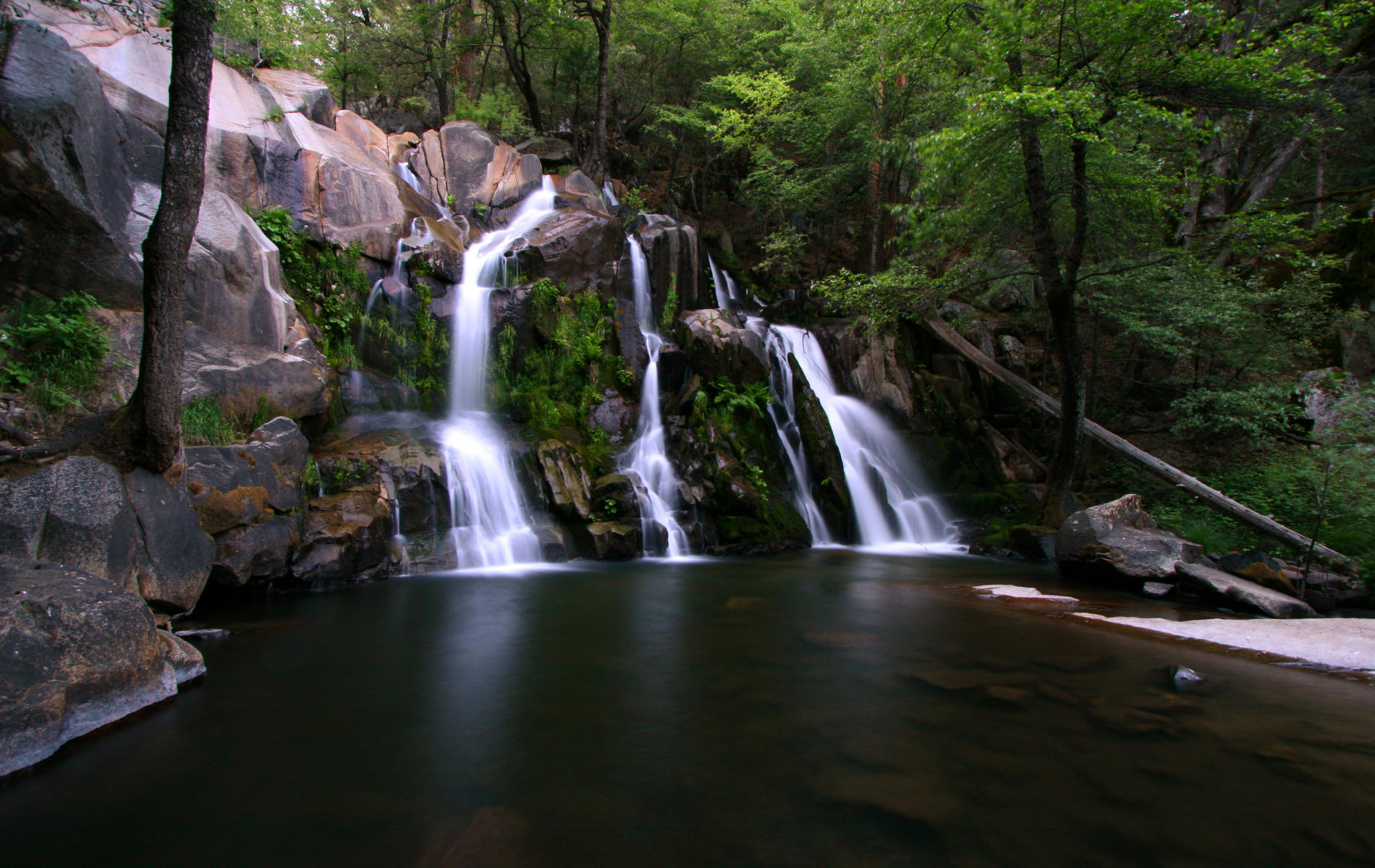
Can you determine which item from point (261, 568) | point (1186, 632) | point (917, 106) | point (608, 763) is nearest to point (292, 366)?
point (261, 568)

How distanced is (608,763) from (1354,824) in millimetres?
3784

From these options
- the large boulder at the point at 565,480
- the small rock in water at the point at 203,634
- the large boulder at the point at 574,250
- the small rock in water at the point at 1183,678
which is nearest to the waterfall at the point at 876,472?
the large boulder at the point at 574,250

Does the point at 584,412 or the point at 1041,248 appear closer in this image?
the point at 1041,248

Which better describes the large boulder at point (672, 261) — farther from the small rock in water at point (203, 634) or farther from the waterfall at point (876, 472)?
the small rock in water at point (203, 634)

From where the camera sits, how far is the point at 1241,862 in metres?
2.84

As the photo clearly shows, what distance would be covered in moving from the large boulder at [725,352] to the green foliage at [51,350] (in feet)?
31.3

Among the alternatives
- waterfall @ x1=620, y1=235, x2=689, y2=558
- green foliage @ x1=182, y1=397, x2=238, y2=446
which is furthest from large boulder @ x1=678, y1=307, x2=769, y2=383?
green foliage @ x1=182, y1=397, x2=238, y2=446

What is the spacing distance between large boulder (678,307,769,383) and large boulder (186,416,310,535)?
785 centimetres

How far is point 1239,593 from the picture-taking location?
7.48m

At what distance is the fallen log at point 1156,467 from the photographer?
351 inches

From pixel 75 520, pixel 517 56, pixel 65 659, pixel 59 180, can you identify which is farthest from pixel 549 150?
pixel 65 659

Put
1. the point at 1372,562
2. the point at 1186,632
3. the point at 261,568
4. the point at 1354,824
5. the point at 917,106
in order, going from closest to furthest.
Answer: the point at 1354,824
the point at 1186,632
the point at 261,568
the point at 1372,562
the point at 917,106

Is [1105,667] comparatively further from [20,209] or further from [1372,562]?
[20,209]

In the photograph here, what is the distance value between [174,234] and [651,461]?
813cm
